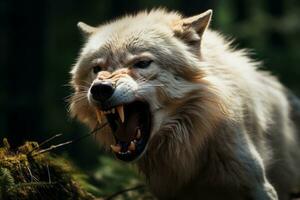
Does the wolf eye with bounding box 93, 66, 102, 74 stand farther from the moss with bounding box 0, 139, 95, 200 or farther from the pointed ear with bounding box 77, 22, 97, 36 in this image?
the moss with bounding box 0, 139, 95, 200

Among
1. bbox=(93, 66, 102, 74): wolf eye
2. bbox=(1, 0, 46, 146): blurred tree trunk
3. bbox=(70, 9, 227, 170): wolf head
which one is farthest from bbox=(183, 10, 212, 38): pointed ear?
bbox=(1, 0, 46, 146): blurred tree trunk

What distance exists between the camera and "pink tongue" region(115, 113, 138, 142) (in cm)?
858

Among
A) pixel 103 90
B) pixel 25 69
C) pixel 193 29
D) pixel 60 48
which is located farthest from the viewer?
pixel 60 48

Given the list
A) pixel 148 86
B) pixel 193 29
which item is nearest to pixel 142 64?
pixel 148 86

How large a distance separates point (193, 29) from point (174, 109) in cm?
79

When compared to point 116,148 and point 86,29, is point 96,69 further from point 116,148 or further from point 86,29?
point 86,29

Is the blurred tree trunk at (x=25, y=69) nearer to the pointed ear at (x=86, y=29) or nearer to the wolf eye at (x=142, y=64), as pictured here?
the pointed ear at (x=86, y=29)

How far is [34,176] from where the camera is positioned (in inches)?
303

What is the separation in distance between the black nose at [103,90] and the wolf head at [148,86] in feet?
0.04

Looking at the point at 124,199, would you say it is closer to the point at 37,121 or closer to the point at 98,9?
the point at 37,121

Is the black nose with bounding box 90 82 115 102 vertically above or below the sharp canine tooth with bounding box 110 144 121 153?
above

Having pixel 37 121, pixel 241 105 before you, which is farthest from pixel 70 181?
pixel 37 121

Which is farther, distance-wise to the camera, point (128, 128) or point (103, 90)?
point (128, 128)

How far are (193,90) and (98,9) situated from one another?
99.4ft
